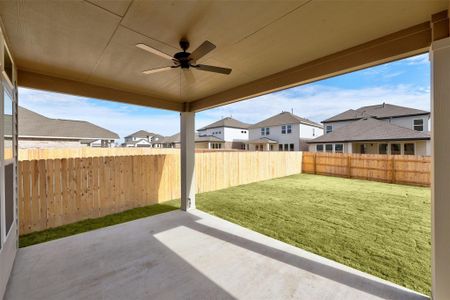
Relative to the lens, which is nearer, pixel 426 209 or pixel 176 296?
pixel 176 296

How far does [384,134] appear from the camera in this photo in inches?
513

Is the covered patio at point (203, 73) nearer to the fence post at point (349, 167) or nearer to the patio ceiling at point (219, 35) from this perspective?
the patio ceiling at point (219, 35)

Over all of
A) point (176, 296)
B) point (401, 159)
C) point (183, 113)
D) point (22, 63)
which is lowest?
point (176, 296)

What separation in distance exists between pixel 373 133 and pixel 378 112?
214 inches

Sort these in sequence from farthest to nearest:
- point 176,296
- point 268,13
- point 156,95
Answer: point 156,95, point 176,296, point 268,13

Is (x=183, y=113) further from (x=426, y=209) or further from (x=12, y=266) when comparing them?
(x=426, y=209)

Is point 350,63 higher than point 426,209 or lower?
higher

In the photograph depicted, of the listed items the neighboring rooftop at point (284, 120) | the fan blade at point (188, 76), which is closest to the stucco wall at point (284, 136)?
the neighboring rooftop at point (284, 120)

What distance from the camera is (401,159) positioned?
909 cm

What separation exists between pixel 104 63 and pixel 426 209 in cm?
782

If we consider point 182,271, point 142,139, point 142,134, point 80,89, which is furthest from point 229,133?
point 182,271

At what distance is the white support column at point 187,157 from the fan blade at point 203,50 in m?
2.98

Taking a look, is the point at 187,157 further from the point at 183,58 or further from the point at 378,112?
the point at 378,112

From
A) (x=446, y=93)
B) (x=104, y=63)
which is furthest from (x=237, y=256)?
(x=104, y=63)
